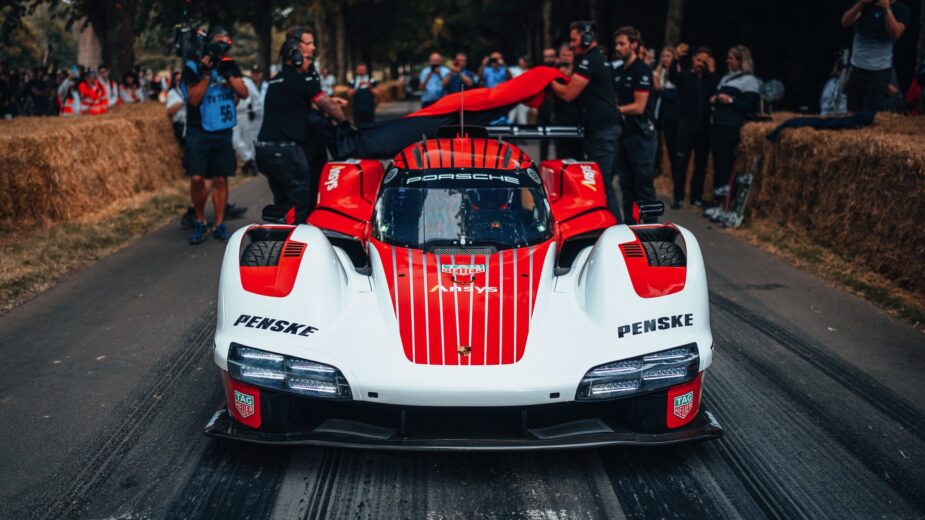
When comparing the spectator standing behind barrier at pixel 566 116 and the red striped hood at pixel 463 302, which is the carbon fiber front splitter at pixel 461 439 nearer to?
the red striped hood at pixel 463 302

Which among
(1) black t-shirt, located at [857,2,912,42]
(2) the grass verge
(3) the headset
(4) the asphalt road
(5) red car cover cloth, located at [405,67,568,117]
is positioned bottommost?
(4) the asphalt road

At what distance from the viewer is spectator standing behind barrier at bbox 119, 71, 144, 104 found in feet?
70.2

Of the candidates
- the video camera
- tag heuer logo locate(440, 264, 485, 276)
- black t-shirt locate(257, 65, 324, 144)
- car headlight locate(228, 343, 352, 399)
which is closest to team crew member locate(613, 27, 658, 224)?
black t-shirt locate(257, 65, 324, 144)

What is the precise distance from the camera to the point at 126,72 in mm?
21469

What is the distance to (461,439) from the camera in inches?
155

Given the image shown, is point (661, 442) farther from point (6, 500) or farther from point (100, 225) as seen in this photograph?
point (100, 225)

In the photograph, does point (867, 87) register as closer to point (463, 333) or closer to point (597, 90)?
point (597, 90)

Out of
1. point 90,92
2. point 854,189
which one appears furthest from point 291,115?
point 90,92

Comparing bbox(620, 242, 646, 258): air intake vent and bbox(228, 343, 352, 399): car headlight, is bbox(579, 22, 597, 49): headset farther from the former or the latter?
bbox(228, 343, 352, 399): car headlight

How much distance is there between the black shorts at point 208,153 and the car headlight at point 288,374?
574 cm

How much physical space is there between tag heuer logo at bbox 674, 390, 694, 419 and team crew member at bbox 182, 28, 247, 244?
6322 mm

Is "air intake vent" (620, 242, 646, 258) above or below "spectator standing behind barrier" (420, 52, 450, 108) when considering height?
below

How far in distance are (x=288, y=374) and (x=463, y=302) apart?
95cm

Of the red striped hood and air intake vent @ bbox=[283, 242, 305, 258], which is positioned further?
air intake vent @ bbox=[283, 242, 305, 258]
